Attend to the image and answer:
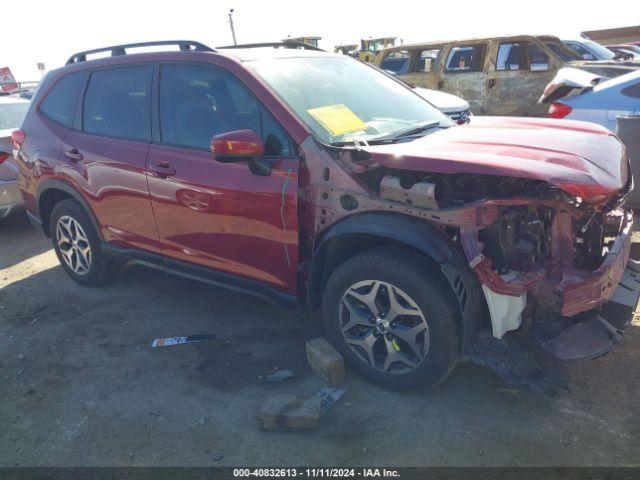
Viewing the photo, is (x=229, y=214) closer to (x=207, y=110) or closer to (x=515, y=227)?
(x=207, y=110)

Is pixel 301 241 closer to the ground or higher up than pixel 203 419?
higher up

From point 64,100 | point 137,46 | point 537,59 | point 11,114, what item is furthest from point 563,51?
point 11,114

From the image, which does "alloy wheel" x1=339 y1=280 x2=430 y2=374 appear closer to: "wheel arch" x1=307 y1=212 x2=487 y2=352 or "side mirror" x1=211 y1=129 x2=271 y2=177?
"wheel arch" x1=307 y1=212 x2=487 y2=352

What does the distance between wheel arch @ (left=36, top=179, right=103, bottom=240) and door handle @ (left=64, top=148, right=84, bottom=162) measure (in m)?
0.24

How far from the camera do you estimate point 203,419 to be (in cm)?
282

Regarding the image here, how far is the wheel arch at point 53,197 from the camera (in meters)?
4.17

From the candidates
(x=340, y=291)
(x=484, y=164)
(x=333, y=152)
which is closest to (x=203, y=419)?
(x=340, y=291)

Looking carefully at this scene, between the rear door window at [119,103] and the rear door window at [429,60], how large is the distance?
809 centimetres

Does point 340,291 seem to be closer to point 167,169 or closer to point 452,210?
point 452,210

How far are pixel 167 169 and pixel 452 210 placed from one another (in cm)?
193

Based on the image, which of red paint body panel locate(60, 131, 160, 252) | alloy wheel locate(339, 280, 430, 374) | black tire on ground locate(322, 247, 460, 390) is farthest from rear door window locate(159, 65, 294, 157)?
alloy wheel locate(339, 280, 430, 374)

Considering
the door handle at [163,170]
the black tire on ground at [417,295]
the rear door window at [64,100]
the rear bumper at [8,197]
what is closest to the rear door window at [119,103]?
the rear door window at [64,100]

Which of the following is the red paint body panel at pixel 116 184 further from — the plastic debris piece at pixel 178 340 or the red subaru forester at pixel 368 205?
the plastic debris piece at pixel 178 340

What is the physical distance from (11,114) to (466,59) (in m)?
8.25
